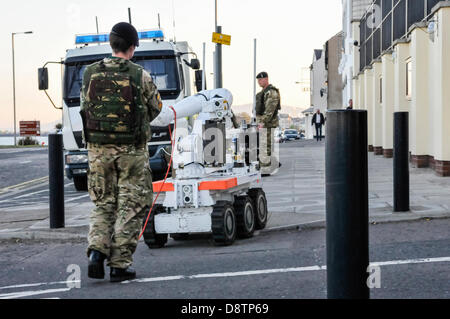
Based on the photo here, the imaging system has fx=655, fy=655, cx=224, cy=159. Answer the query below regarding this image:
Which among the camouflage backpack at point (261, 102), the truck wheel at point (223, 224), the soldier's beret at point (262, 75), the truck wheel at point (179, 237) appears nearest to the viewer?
the truck wheel at point (223, 224)

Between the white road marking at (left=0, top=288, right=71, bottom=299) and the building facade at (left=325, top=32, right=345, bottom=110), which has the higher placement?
the building facade at (left=325, top=32, right=345, bottom=110)

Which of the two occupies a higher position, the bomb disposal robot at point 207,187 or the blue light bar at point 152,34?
the blue light bar at point 152,34

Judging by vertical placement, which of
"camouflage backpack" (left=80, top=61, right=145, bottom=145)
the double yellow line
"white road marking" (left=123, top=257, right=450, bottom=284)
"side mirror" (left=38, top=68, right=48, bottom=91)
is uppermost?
"side mirror" (left=38, top=68, right=48, bottom=91)

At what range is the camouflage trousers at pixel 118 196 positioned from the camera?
4.93 meters

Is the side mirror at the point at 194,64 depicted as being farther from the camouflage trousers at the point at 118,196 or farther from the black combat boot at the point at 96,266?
the black combat boot at the point at 96,266

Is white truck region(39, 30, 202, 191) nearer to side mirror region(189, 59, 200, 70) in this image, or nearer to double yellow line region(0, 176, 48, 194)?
side mirror region(189, 59, 200, 70)

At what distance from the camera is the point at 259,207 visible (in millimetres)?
7332

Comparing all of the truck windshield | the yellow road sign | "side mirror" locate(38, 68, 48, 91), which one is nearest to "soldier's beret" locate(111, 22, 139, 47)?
the truck windshield

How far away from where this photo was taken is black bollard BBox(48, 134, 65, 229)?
312 inches

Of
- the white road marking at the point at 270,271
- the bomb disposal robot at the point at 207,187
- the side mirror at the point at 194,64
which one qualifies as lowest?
the white road marking at the point at 270,271

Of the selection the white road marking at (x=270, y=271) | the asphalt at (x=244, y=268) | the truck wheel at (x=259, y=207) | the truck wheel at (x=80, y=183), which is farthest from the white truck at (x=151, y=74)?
the white road marking at (x=270, y=271)

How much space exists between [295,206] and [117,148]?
14.6 feet

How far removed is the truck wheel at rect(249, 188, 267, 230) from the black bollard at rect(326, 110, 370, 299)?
167 inches

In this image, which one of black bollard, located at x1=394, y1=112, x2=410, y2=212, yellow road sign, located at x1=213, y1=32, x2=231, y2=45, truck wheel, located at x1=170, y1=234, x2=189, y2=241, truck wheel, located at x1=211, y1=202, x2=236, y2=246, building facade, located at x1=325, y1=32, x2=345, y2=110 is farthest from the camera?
building facade, located at x1=325, y1=32, x2=345, y2=110
